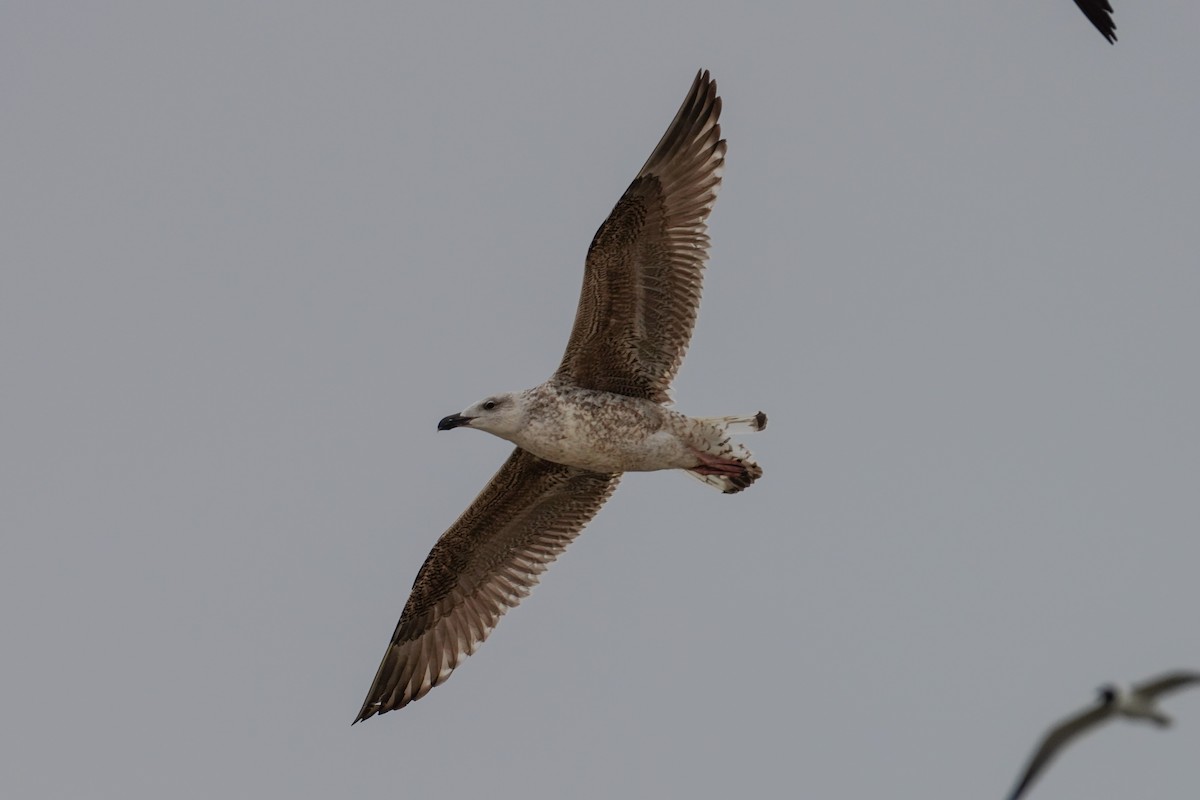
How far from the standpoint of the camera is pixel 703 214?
1677 cm

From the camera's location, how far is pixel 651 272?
16.6 meters

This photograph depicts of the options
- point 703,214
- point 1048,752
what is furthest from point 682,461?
point 1048,752

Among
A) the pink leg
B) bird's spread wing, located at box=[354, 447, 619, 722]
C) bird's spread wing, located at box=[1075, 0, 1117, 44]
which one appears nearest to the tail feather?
the pink leg

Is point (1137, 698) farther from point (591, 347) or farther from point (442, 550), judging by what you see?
point (442, 550)

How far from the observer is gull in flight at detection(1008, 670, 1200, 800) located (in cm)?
811

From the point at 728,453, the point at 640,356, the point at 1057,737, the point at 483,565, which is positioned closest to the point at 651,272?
the point at 640,356

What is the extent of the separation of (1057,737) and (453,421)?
897 cm

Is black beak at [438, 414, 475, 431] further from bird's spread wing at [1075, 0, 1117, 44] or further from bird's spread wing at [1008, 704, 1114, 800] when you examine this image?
bird's spread wing at [1008, 704, 1114, 800]

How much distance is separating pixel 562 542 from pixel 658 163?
3865mm

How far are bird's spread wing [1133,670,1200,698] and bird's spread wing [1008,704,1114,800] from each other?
0.65 ft

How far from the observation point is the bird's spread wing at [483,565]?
1792cm

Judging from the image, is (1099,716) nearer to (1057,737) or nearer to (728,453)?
(1057,737)

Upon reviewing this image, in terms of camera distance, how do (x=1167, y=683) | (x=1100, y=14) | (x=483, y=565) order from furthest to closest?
(x=483, y=565), (x=1100, y=14), (x=1167, y=683)

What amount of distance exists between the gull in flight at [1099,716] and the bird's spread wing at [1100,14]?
5.62 metres
